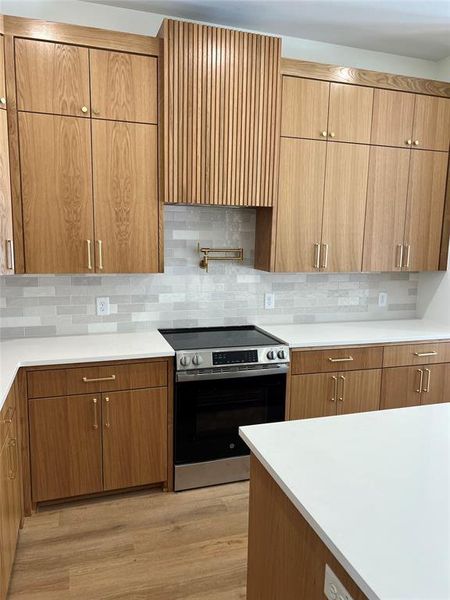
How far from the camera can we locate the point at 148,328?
3168 millimetres

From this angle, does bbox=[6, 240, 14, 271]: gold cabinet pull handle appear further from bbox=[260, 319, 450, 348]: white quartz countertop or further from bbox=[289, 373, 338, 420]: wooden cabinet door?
bbox=[289, 373, 338, 420]: wooden cabinet door

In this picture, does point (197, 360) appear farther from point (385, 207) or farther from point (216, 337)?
point (385, 207)

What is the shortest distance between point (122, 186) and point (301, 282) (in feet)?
5.23

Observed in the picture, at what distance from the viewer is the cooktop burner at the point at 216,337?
2.83 metres

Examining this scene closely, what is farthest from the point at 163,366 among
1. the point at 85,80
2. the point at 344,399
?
the point at 85,80

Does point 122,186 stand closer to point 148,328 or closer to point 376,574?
point 148,328

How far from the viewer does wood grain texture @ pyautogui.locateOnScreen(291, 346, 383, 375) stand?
2938mm

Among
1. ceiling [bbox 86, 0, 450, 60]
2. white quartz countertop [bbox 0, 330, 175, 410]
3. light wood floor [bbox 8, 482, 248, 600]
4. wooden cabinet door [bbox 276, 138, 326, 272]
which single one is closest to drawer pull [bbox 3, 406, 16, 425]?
white quartz countertop [bbox 0, 330, 175, 410]

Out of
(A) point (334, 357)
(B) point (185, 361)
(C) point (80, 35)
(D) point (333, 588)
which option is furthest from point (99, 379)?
(C) point (80, 35)

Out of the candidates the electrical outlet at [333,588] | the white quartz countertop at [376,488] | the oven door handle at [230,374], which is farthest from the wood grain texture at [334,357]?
the electrical outlet at [333,588]

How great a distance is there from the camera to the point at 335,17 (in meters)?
2.87

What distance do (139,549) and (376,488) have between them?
1643 millimetres

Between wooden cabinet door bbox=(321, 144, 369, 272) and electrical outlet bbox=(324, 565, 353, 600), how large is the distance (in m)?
2.37

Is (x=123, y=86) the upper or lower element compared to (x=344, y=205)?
upper
